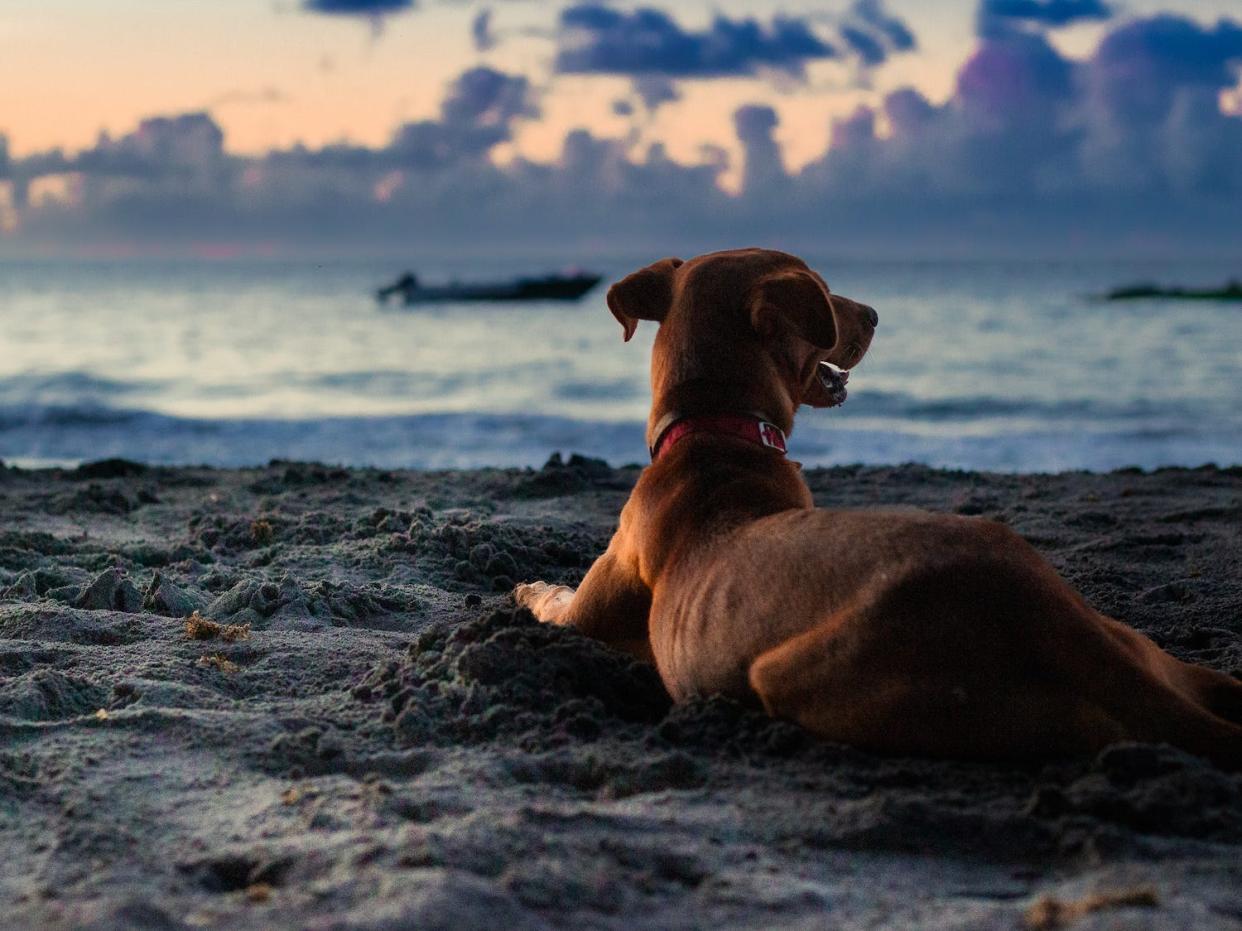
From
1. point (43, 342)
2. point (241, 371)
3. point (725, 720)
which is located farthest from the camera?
Answer: point (43, 342)

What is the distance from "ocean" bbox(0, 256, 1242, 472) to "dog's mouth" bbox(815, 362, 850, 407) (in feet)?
28.2

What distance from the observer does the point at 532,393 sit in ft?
71.5

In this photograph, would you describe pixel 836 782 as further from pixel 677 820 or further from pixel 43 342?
pixel 43 342

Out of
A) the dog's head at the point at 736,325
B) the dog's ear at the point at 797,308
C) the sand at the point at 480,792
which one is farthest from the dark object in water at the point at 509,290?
the dog's ear at the point at 797,308

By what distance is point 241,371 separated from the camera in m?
25.3

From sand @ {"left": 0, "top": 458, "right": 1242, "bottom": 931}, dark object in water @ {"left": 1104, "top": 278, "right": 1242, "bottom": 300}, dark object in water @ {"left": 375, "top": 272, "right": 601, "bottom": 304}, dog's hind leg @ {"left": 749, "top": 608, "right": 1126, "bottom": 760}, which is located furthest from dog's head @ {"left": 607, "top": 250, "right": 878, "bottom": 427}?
dark object in water @ {"left": 1104, "top": 278, "right": 1242, "bottom": 300}

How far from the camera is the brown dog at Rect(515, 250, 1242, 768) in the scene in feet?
9.28

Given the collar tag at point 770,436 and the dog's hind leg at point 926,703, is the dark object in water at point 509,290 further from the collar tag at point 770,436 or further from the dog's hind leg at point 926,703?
the dog's hind leg at point 926,703

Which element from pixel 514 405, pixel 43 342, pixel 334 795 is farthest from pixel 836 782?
pixel 43 342

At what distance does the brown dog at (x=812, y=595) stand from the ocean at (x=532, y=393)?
8922mm

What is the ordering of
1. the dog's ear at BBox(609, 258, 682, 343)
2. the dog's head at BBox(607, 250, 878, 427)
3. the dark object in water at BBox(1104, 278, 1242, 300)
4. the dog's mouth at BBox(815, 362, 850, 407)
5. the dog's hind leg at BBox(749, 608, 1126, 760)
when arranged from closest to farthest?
1. the dog's hind leg at BBox(749, 608, 1126, 760)
2. the dog's head at BBox(607, 250, 878, 427)
3. the dog's ear at BBox(609, 258, 682, 343)
4. the dog's mouth at BBox(815, 362, 850, 407)
5. the dark object in water at BBox(1104, 278, 1242, 300)

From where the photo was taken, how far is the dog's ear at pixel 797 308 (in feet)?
12.1

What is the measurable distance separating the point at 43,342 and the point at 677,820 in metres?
35.0

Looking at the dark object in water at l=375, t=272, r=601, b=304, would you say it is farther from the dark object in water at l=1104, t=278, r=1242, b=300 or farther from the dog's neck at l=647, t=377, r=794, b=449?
the dog's neck at l=647, t=377, r=794, b=449
